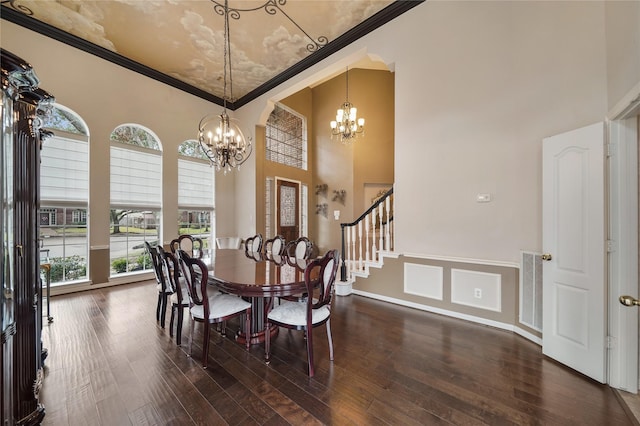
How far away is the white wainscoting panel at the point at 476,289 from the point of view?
275 centimetres

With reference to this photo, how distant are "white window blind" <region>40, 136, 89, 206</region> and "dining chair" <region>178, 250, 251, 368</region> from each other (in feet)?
11.6

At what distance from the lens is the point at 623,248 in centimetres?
176

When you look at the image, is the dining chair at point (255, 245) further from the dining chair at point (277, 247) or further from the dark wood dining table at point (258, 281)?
the dark wood dining table at point (258, 281)

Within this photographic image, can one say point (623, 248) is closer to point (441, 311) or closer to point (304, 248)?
point (441, 311)

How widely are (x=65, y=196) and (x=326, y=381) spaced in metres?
5.08

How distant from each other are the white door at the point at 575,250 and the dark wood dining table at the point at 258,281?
229cm

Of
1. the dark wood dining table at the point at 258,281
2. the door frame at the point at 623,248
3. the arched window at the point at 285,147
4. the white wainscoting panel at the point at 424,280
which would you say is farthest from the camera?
the arched window at the point at 285,147

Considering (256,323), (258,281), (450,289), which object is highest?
(258,281)

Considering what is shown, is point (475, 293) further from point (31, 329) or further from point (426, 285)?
point (31, 329)

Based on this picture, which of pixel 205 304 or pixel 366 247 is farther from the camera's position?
pixel 366 247

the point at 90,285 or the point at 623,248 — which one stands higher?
the point at 623,248

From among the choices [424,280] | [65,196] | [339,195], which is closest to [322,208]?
[339,195]

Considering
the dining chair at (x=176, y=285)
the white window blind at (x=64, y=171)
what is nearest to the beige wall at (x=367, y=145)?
the dining chair at (x=176, y=285)

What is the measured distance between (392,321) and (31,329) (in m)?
3.11
